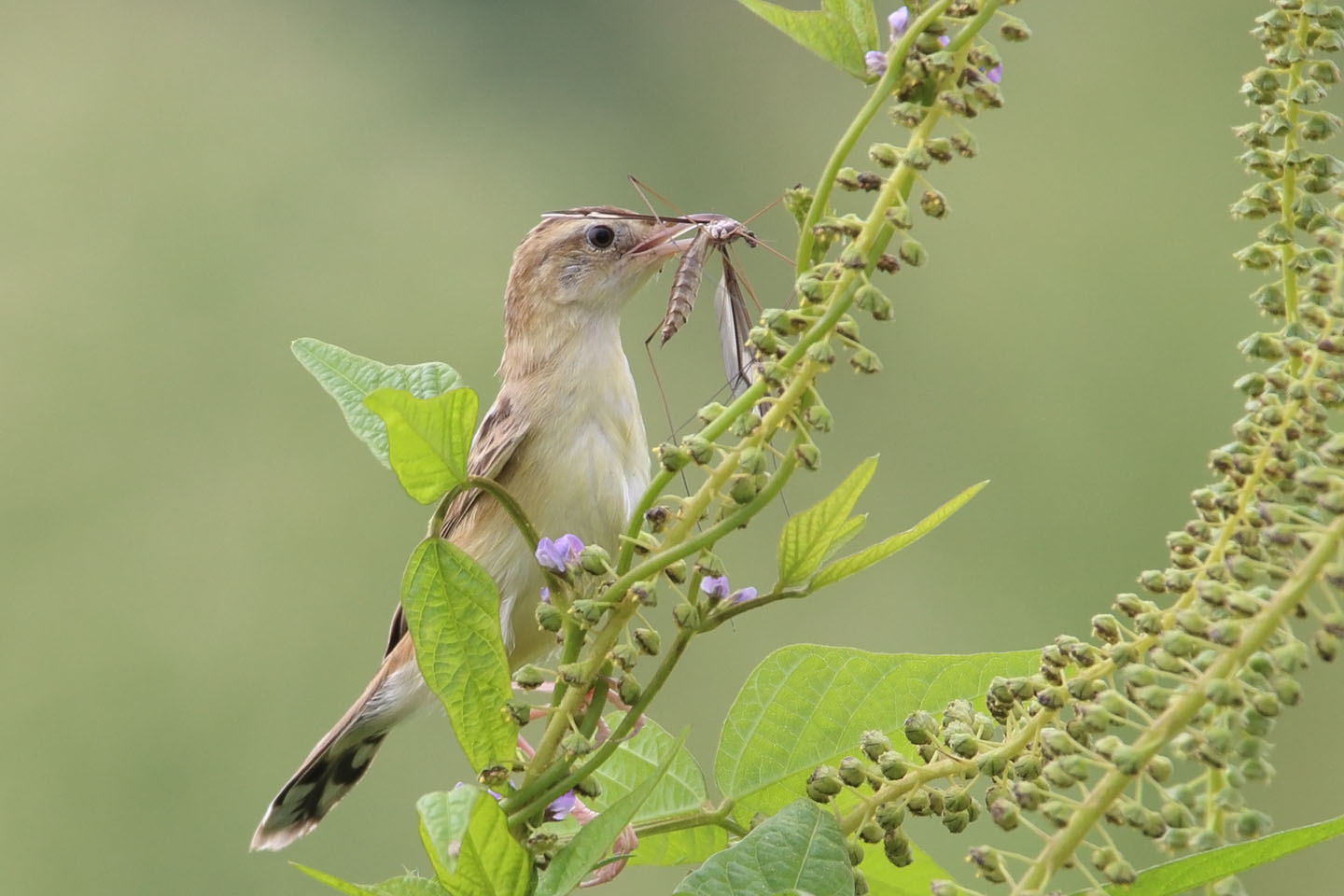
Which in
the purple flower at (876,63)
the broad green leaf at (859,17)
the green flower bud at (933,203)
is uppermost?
the broad green leaf at (859,17)

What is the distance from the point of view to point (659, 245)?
3787 mm

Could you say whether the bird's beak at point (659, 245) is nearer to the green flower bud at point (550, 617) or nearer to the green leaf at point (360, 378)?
the green leaf at point (360, 378)

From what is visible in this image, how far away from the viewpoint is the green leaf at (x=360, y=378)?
62.1 inches

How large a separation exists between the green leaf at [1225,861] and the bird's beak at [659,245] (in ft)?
8.27

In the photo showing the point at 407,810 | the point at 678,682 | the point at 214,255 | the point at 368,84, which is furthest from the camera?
the point at 368,84

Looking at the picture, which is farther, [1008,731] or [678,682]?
[678,682]

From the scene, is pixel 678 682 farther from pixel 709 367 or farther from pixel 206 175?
pixel 206 175

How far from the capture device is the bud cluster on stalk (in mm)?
1137

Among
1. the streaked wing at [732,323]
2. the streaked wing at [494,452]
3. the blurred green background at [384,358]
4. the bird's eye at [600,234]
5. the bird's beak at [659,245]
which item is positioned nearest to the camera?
the streaked wing at [732,323]

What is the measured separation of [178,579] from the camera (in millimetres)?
15617

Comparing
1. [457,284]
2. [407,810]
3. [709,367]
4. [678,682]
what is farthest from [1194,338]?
[407,810]

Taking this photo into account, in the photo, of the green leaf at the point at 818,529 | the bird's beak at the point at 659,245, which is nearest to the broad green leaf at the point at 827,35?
the green leaf at the point at 818,529

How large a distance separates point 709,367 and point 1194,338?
183 inches

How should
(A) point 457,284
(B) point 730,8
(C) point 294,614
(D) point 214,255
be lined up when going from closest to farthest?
(C) point 294,614 → (A) point 457,284 → (D) point 214,255 → (B) point 730,8
